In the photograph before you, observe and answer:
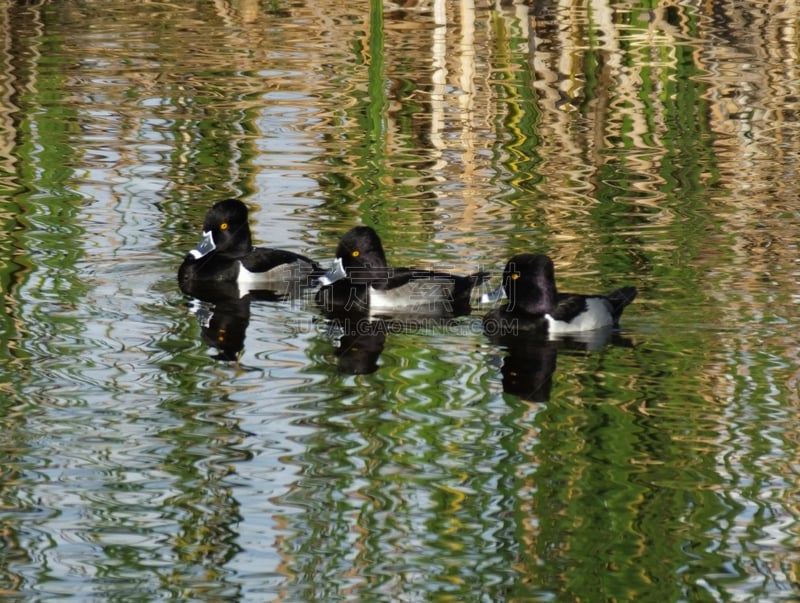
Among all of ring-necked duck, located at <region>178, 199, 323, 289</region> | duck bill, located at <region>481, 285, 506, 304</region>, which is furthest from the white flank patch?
ring-necked duck, located at <region>178, 199, 323, 289</region>

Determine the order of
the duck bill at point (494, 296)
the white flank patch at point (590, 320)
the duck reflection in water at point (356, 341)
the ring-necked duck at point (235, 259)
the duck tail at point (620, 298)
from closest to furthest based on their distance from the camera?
the duck reflection in water at point (356, 341) < the white flank patch at point (590, 320) < the duck tail at point (620, 298) < the duck bill at point (494, 296) < the ring-necked duck at point (235, 259)

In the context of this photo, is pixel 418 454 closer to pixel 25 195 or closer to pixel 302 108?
pixel 25 195

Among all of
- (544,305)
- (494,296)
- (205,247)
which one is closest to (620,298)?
(544,305)

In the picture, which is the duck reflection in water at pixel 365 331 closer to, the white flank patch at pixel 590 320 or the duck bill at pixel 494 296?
the duck bill at pixel 494 296

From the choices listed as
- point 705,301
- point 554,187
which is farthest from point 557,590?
point 554,187

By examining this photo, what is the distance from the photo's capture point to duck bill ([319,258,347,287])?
35.7 ft

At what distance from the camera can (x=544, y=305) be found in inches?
394

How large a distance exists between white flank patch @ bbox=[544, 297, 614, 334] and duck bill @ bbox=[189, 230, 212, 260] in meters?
2.69

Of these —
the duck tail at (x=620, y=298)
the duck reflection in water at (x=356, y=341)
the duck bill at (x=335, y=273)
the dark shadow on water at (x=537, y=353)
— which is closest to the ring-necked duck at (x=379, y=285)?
the duck bill at (x=335, y=273)

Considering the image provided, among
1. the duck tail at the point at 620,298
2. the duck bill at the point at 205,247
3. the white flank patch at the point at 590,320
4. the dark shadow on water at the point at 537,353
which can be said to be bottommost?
the dark shadow on water at the point at 537,353

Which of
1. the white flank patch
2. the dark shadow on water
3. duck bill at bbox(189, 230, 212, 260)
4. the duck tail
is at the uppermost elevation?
duck bill at bbox(189, 230, 212, 260)

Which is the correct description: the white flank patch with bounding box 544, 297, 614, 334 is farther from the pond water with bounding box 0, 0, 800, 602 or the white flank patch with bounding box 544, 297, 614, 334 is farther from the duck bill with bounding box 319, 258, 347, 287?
the duck bill with bounding box 319, 258, 347, 287

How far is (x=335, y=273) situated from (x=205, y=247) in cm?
104

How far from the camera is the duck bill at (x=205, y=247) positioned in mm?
11258
